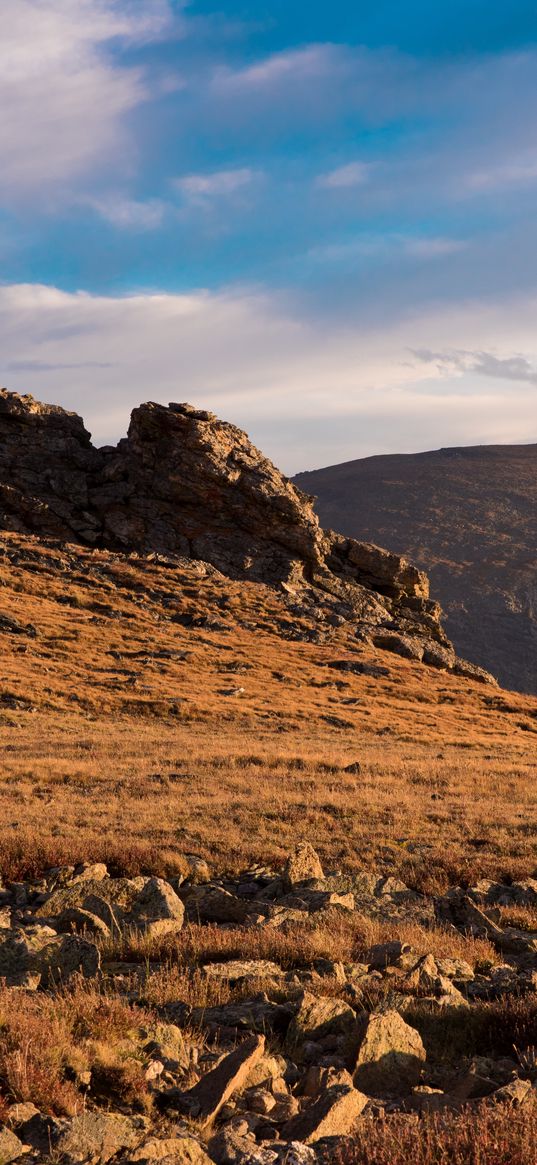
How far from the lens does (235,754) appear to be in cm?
2395

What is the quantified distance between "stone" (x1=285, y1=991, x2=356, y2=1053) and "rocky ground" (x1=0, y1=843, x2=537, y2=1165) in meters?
0.01

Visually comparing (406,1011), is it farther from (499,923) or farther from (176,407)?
(176,407)

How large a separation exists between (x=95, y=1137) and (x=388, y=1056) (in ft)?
7.69

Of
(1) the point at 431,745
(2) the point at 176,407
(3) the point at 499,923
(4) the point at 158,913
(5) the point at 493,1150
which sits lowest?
(1) the point at 431,745

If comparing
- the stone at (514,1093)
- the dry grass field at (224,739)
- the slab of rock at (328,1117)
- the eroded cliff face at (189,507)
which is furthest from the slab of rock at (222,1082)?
the eroded cliff face at (189,507)

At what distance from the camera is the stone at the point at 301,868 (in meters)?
11.2

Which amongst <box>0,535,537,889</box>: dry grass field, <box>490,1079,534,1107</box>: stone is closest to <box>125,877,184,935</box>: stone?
<box>0,535,537,889</box>: dry grass field

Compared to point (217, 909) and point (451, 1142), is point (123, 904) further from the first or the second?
point (451, 1142)

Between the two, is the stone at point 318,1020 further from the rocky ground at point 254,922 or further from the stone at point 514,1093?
the stone at point 514,1093

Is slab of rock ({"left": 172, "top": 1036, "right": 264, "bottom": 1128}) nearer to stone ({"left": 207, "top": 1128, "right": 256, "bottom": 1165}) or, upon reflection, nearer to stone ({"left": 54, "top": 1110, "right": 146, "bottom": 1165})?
stone ({"left": 207, "top": 1128, "right": 256, "bottom": 1165})

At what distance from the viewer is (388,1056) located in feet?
18.4

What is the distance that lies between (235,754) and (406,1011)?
17690mm

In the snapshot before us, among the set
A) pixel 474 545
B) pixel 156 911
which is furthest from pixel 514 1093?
pixel 474 545

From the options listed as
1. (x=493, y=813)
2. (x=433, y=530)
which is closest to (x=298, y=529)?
(x=493, y=813)
